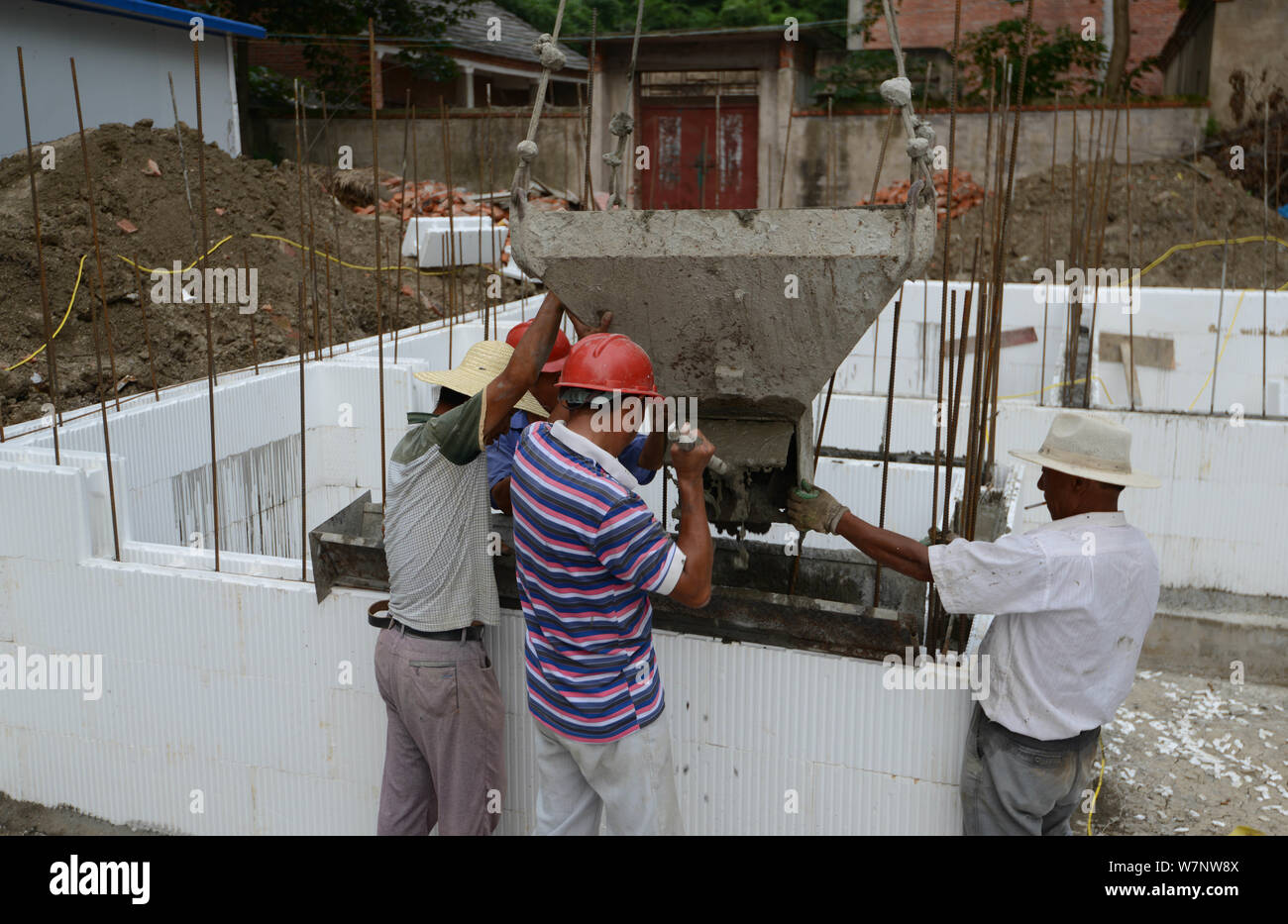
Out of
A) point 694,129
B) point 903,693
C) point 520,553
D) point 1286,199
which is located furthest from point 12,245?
point 1286,199

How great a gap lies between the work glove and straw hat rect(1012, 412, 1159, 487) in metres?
0.53

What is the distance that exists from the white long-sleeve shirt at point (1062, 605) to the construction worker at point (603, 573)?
2.10ft

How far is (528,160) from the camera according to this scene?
271cm

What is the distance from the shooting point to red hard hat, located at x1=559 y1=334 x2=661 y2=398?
241 centimetres

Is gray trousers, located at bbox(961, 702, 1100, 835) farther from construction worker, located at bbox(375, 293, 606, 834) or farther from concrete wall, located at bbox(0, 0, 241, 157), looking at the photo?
concrete wall, located at bbox(0, 0, 241, 157)

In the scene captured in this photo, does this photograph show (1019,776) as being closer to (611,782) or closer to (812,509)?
(812,509)

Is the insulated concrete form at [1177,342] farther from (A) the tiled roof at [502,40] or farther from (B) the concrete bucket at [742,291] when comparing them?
(A) the tiled roof at [502,40]

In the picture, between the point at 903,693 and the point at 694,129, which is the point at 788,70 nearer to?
the point at 694,129

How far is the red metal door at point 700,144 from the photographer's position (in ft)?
50.2

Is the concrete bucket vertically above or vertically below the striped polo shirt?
above

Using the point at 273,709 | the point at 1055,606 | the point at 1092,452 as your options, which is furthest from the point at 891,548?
the point at 273,709

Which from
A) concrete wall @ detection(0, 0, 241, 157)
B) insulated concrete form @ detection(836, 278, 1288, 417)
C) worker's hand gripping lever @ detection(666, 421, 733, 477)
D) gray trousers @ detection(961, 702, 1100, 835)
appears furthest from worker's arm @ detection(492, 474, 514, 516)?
concrete wall @ detection(0, 0, 241, 157)

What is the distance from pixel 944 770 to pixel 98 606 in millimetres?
2812

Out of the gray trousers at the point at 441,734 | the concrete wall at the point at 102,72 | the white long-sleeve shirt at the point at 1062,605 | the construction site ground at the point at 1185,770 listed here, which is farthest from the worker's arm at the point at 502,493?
the concrete wall at the point at 102,72
